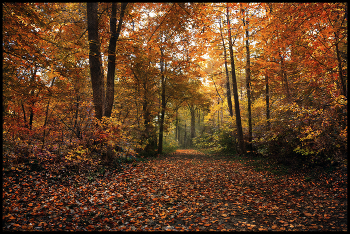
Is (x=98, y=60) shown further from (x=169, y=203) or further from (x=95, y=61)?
(x=169, y=203)

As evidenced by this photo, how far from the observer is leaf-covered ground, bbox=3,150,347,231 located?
12.1 ft

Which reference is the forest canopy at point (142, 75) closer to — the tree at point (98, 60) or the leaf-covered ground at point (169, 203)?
the tree at point (98, 60)

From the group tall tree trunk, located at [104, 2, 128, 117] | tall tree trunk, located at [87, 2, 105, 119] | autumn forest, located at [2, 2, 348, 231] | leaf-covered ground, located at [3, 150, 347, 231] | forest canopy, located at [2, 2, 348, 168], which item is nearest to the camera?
leaf-covered ground, located at [3, 150, 347, 231]

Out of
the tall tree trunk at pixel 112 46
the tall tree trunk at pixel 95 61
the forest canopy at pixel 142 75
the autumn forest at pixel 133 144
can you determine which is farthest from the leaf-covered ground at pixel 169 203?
the tall tree trunk at pixel 112 46

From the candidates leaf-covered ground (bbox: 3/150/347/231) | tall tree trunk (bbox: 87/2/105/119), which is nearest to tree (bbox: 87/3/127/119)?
tall tree trunk (bbox: 87/2/105/119)

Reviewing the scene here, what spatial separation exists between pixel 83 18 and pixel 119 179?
7.72 metres

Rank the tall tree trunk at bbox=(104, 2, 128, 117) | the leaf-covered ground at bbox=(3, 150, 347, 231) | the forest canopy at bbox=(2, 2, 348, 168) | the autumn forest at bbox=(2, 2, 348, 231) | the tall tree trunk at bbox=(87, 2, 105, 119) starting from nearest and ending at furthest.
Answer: the leaf-covered ground at bbox=(3, 150, 347, 231), the autumn forest at bbox=(2, 2, 348, 231), the forest canopy at bbox=(2, 2, 348, 168), the tall tree trunk at bbox=(87, 2, 105, 119), the tall tree trunk at bbox=(104, 2, 128, 117)

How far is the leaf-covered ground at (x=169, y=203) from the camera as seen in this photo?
12.1 feet

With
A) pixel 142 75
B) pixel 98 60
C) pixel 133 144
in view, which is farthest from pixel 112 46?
pixel 133 144

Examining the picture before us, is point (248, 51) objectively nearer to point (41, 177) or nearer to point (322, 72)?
point (322, 72)

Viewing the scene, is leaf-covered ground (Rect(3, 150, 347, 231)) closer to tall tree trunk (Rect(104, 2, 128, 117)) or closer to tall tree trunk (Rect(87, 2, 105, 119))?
tall tree trunk (Rect(87, 2, 105, 119))

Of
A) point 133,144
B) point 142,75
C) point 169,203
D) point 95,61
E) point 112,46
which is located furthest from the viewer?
point 142,75

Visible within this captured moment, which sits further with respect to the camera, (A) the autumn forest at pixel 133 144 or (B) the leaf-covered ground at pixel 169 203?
(A) the autumn forest at pixel 133 144

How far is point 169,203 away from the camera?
495 centimetres
